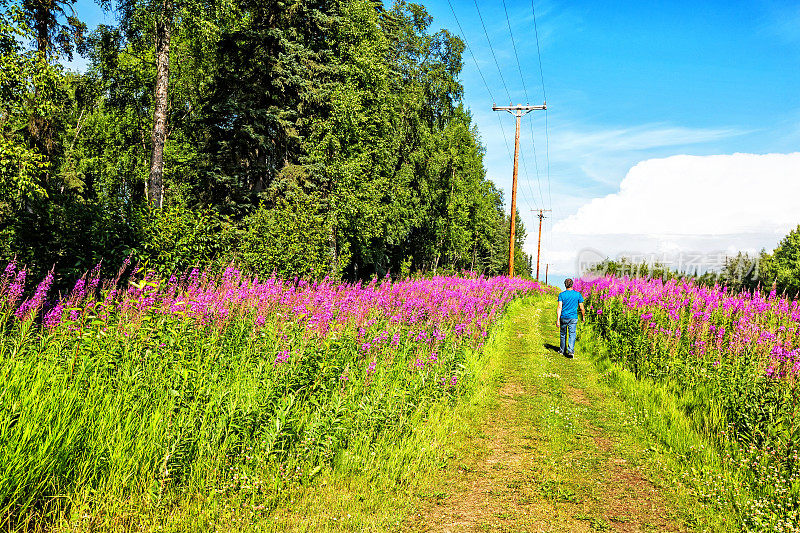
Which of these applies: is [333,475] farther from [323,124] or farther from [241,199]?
[241,199]

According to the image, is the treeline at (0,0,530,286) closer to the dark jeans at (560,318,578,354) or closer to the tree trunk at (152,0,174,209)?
the tree trunk at (152,0,174,209)

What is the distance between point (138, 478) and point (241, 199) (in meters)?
20.1

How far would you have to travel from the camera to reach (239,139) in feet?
67.9

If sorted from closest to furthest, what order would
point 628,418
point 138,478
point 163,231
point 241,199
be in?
point 138,478 < point 628,418 < point 163,231 < point 241,199

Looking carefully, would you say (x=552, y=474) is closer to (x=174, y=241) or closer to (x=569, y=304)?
(x=569, y=304)

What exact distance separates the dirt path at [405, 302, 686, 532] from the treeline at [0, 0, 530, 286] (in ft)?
22.5

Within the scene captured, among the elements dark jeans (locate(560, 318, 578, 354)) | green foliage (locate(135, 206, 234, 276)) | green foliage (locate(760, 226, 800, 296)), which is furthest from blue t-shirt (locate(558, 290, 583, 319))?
green foliage (locate(760, 226, 800, 296))

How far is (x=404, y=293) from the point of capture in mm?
11188

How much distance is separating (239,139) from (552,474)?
2047 cm

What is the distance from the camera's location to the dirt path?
3.77m

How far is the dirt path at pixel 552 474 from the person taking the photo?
3.77m

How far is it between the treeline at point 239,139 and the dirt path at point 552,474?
6862 mm

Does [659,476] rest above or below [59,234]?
below

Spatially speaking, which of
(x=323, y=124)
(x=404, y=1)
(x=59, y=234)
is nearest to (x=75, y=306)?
(x=59, y=234)
